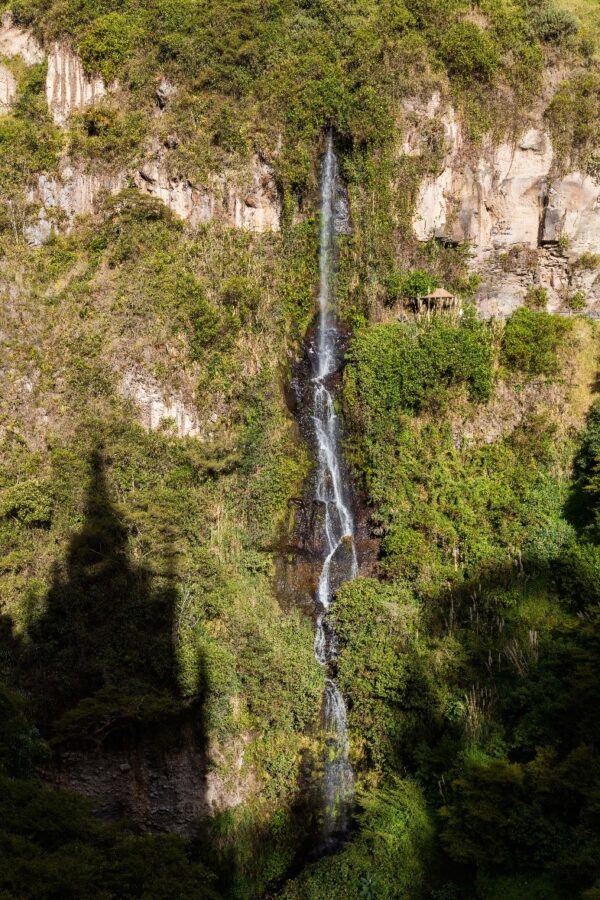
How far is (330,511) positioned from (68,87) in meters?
18.5

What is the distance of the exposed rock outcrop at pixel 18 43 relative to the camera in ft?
84.1

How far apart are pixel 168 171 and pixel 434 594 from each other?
1614 centimetres

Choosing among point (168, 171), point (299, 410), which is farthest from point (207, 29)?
point (299, 410)

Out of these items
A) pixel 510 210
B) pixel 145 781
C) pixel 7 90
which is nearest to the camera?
pixel 145 781

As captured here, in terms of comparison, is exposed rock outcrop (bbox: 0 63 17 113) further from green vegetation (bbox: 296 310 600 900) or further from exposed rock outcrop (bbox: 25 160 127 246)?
green vegetation (bbox: 296 310 600 900)

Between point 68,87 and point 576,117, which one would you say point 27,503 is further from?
point 576,117

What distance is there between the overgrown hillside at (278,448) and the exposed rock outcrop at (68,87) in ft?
0.30

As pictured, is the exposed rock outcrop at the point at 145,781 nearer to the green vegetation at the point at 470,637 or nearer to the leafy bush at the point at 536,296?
the green vegetation at the point at 470,637

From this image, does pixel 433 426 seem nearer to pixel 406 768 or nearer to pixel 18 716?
pixel 406 768

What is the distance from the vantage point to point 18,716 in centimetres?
Answer: 1223

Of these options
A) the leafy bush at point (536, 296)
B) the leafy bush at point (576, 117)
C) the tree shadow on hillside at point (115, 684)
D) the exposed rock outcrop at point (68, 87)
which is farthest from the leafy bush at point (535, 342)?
the exposed rock outcrop at point (68, 87)

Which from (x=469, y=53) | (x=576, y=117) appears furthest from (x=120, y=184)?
(x=576, y=117)

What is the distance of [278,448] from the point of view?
18922mm

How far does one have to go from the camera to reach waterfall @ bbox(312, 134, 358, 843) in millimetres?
Answer: 15797
